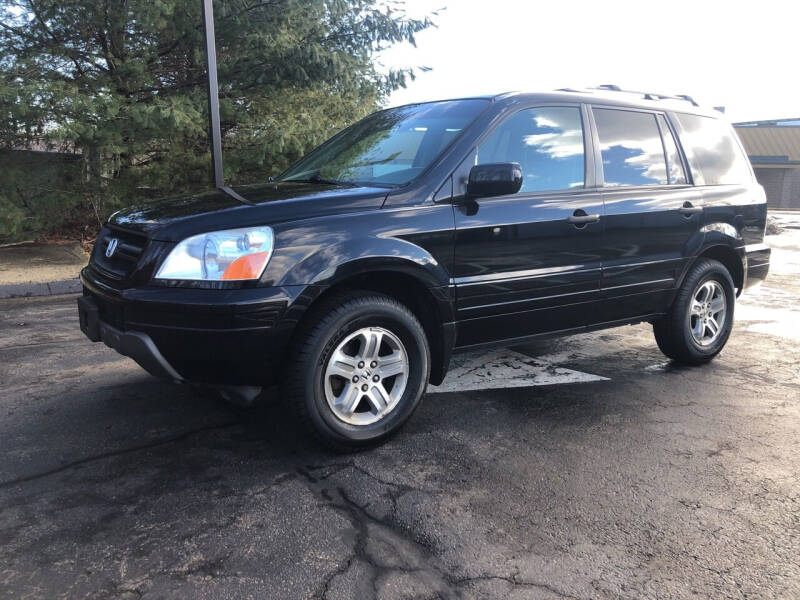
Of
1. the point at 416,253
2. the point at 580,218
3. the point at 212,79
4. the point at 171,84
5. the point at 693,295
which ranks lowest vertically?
the point at 693,295

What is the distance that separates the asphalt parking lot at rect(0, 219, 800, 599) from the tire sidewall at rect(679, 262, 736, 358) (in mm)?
377

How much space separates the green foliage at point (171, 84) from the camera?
8.38 metres

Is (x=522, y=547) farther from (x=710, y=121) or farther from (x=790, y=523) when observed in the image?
(x=710, y=121)

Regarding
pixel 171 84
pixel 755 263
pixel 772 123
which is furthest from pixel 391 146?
pixel 772 123

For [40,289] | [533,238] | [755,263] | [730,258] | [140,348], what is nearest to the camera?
[140,348]

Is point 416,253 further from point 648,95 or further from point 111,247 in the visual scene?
point 648,95

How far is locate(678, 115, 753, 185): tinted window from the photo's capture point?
15.7 ft

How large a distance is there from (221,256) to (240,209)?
290 millimetres

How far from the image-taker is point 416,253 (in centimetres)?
330

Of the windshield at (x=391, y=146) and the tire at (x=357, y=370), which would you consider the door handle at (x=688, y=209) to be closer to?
the windshield at (x=391, y=146)

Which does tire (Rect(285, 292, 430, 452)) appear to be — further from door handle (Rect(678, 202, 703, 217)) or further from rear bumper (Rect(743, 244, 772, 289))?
rear bumper (Rect(743, 244, 772, 289))

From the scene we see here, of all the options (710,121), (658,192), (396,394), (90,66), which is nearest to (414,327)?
(396,394)

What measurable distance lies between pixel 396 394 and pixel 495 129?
5.21 feet

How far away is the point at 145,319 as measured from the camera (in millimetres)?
2971
